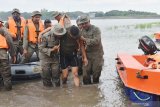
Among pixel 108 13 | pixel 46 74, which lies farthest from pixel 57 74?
pixel 108 13

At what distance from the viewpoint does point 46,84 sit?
9.09 meters

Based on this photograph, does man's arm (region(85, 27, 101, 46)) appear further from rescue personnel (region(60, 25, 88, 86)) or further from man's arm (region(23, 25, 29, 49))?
man's arm (region(23, 25, 29, 49))

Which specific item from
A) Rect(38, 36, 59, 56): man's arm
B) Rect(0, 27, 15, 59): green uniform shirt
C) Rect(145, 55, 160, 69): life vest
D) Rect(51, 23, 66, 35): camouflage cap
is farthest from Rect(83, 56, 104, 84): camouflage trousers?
Rect(0, 27, 15, 59): green uniform shirt

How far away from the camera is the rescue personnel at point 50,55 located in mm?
8406

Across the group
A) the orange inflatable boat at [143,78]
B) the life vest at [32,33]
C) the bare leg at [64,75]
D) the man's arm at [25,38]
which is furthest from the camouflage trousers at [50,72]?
the orange inflatable boat at [143,78]

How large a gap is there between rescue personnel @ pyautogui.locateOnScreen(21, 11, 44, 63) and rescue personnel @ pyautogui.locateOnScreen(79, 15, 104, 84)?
1.63 metres

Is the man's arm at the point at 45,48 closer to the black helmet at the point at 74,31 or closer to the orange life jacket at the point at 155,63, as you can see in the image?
the black helmet at the point at 74,31

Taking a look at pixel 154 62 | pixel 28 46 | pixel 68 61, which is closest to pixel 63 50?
pixel 68 61

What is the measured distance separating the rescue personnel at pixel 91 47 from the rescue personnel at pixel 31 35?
163cm

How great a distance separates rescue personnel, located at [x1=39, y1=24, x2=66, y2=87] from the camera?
27.6ft

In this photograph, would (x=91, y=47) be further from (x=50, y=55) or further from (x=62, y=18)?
(x=62, y=18)

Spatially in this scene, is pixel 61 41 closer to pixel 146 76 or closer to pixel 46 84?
pixel 46 84

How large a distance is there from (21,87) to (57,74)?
1062 millimetres

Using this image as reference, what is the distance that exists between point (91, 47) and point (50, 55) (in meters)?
0.95
